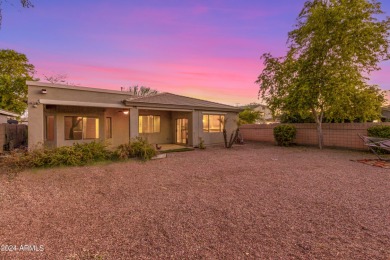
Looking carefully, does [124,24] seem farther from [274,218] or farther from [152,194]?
[274,218]

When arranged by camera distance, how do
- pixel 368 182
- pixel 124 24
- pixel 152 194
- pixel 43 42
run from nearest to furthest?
pixel 152 194 → pixel 368 182 → pixel 124 24 → pixel 43 42

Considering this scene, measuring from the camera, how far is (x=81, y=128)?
11.7 meters

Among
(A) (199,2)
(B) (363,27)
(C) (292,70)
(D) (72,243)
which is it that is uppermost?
(A) (199,2)

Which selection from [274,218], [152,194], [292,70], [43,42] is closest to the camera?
[274,218]

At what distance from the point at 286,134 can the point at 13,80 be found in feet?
83.8

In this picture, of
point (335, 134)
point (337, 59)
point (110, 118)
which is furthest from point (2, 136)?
point (335, 134)

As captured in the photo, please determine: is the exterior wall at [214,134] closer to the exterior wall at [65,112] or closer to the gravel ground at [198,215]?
the exterior wall at [65,112]

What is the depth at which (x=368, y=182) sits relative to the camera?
593cm

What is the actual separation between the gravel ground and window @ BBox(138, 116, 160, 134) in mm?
7852

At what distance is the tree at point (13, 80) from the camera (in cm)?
1961

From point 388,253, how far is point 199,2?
1124 centimetres

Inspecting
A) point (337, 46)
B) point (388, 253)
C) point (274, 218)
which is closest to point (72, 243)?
point (274, 218)

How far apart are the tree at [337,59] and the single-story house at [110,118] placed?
5438 mm

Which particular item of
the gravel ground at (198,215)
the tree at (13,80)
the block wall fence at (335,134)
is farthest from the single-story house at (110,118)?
the tree at (13,80)
